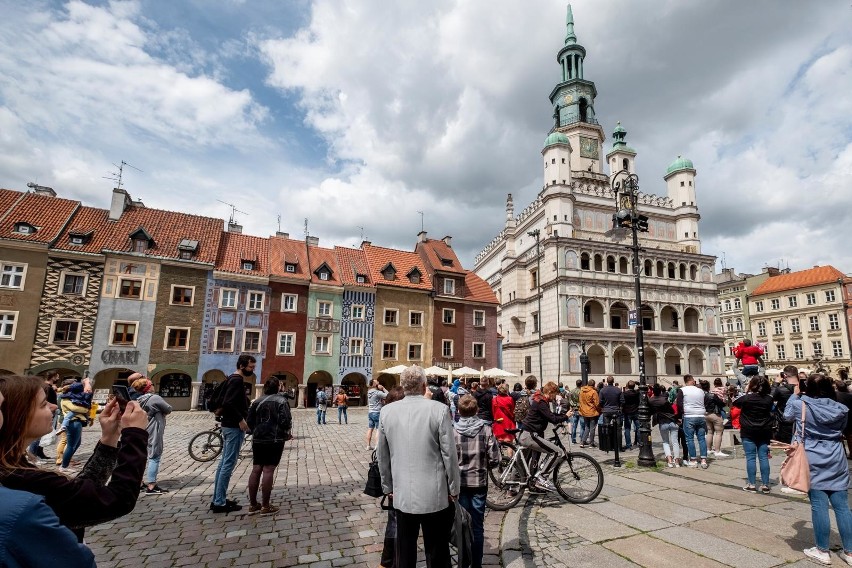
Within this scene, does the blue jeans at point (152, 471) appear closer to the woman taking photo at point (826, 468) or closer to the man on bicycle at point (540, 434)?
the man on bicycle at point (540, 434)

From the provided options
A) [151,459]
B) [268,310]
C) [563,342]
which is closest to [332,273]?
[268,310]

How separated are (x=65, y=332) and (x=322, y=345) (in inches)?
591

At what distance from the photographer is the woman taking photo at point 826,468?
4707 millimetres

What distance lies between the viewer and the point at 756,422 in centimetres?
726

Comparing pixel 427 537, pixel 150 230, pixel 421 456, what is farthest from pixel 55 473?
pixel 150 230

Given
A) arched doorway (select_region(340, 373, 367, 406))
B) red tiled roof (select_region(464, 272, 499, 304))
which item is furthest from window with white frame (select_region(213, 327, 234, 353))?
red tiled roof (select_region(464, 272, 499, 304))

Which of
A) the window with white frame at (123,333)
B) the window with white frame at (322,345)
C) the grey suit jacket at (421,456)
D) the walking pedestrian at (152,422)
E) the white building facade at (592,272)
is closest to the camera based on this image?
the grey suit jacket at (421,456)

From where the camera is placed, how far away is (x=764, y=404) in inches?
283

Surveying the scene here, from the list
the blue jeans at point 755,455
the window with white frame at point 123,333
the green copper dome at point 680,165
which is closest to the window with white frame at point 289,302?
the window with white frame at point 123,333

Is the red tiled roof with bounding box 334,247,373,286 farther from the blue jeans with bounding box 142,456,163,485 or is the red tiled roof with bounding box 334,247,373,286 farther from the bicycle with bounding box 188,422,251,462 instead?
the blue jeans with bounding box 142,456,163,485

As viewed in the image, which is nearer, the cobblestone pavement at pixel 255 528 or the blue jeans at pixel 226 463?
the cobblestone pavement at pixel 255 528

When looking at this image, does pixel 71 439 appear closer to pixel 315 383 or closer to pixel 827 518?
pixel 827 518

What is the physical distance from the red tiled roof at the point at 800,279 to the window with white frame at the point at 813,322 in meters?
4.03

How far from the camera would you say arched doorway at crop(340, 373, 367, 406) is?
32.4m
